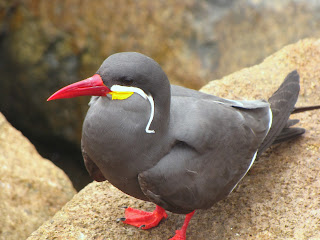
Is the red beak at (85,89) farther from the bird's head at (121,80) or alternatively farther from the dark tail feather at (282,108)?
the dark tail feather at (282,108)

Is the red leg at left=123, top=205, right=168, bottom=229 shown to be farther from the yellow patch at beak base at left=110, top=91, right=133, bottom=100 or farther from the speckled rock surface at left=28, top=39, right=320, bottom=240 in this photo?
the yellow patch at beak base at left=110, top=91, right=133, bottom=100

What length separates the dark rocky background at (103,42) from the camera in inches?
226

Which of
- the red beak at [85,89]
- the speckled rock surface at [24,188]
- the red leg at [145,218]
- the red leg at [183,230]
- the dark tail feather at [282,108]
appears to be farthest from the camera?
the speckled rock surface at [24,188]

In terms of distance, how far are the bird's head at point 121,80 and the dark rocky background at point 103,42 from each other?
3.15 m

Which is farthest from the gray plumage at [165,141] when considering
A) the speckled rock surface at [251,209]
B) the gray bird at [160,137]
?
the speckled rock surface at [251,209]

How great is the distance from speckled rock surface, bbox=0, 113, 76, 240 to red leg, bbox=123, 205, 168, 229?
2.93ft

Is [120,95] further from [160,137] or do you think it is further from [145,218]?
[145,218]

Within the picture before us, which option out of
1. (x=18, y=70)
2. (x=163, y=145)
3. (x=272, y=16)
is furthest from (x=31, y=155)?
(x=272, y=16)

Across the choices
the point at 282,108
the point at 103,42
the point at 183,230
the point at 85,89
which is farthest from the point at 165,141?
the point at 103,42

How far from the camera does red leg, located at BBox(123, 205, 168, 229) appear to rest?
3395 millimetres

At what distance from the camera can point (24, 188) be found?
13.1ft

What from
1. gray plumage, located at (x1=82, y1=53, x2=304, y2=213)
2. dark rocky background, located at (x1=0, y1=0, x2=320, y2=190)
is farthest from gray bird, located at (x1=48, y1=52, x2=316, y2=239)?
dark rocky background, located at (x1=0, y1=0, x2=320, y2=190)

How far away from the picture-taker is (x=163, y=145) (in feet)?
9.50

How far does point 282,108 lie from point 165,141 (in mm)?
1173
